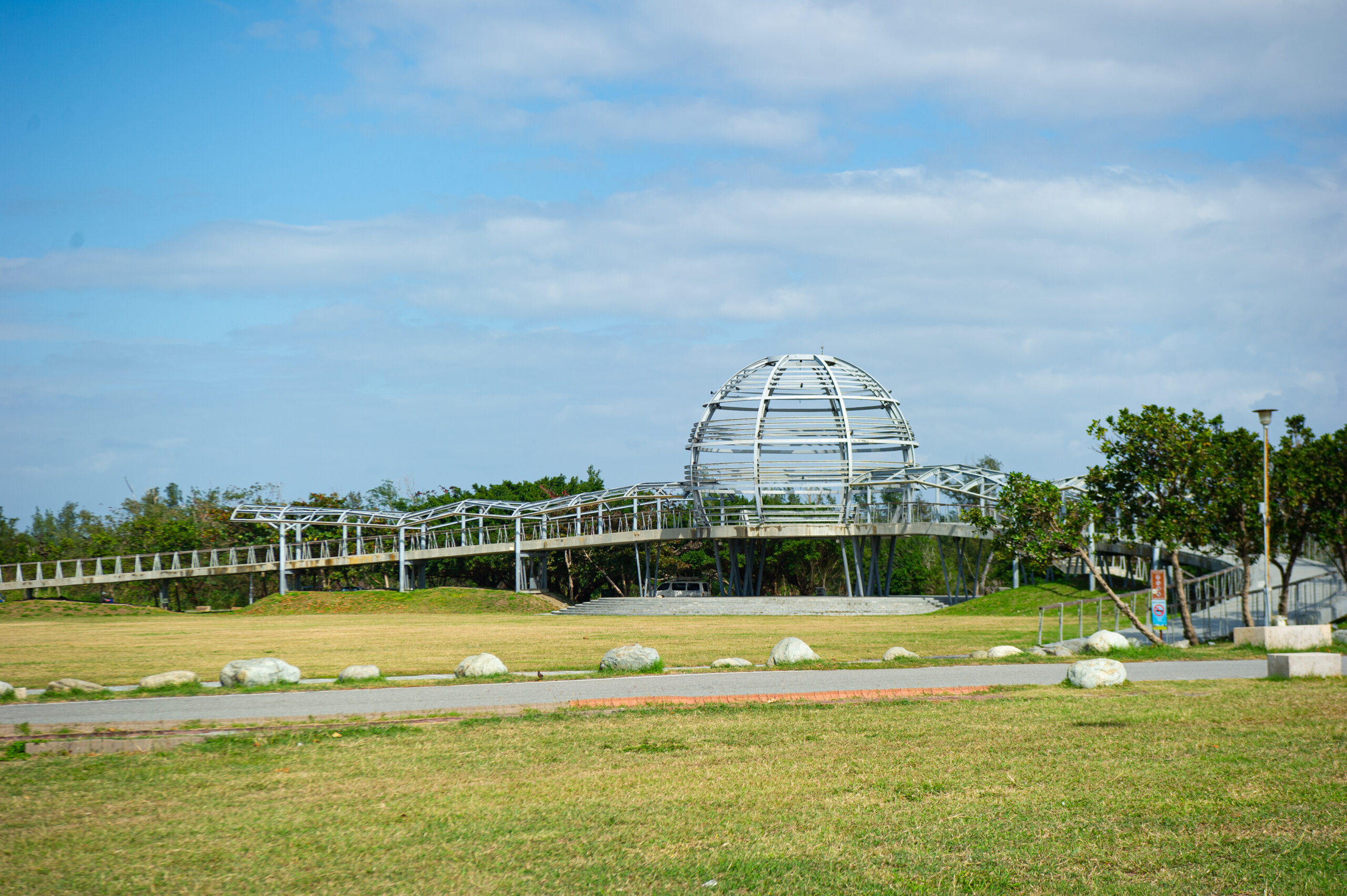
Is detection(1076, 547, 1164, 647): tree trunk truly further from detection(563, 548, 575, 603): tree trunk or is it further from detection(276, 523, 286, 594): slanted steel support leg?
detection(276, 523, 286, 594): slanted steel support leg

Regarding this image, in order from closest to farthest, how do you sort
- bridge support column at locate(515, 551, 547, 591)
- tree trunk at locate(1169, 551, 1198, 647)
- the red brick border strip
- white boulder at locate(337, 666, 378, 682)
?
the red brick border strip < white boulder at locate(337, 666, 378, 682) < tree trunk at locate(1169, 551, 1198, 647) < bridge support column at locate(515, 551, 547, 591)

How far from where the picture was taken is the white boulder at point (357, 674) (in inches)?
677

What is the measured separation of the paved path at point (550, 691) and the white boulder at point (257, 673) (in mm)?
946

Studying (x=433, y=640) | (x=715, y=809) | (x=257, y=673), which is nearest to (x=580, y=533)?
(x=433, y=640)

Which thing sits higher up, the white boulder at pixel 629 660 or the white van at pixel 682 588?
the white boulder at pixel 629 660

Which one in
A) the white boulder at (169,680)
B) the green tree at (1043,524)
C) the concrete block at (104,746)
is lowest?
the white boulder at (169,680)

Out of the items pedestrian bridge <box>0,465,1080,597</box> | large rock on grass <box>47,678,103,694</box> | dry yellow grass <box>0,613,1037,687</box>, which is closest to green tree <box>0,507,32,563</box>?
pedestrian bridge <box>0,465,1080,597</box>

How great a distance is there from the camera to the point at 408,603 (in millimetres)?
53812

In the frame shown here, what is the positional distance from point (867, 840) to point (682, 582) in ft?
183

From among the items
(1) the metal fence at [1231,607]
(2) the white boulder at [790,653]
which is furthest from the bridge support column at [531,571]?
(2) the white boulder at [790,653]

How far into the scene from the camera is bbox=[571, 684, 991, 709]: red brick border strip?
13.6 meters

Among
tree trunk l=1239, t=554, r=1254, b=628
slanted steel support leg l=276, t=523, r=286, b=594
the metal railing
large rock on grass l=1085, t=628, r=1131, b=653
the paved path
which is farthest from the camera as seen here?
slanted steel support leg l=276, t=523, r=286, b=594

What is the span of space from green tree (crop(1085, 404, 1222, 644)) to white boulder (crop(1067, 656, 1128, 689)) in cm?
847

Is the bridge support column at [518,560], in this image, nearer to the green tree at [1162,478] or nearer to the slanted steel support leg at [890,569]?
the slanted steel support leg at [890,569]
